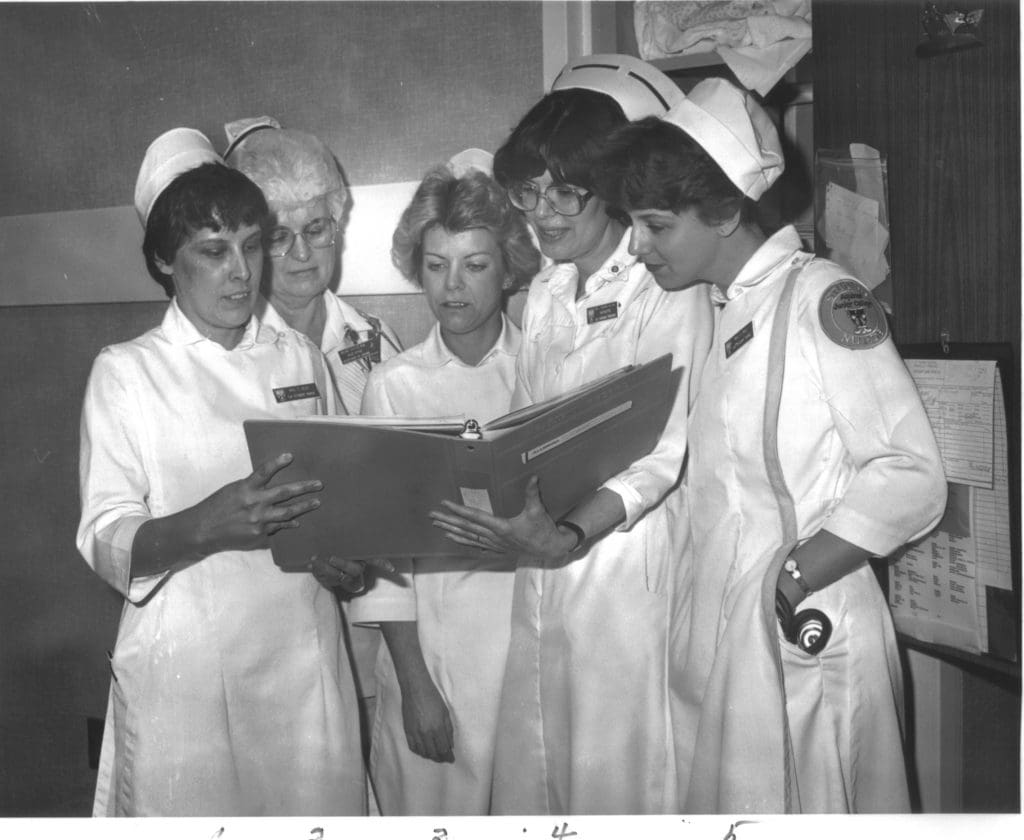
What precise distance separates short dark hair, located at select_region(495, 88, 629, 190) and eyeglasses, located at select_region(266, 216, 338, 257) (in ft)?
1.24

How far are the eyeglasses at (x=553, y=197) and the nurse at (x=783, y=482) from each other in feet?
0.70

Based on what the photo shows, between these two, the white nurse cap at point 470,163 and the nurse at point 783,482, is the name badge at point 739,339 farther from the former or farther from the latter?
the white nurse cap at point 470,163

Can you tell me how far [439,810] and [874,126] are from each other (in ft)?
5.34

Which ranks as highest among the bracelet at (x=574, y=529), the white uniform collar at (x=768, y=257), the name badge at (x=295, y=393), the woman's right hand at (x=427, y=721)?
the white uniform collar at (x=768, y=257)

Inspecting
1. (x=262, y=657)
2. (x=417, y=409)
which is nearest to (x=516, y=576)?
(x=417, y=409)

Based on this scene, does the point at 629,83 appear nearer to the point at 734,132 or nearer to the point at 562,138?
the point at 562,138

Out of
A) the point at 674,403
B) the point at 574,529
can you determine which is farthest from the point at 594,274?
the point at 574,529

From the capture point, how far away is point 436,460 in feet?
4.88

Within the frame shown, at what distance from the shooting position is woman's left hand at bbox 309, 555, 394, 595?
1726mm

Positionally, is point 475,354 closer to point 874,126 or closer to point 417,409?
point 417,409

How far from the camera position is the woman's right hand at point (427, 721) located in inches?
77.2

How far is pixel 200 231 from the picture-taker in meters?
1.81

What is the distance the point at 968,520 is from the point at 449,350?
1.04 m

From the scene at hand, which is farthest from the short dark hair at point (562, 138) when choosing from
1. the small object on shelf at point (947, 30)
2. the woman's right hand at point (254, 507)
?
the woman's right hand at point (254, 507)
